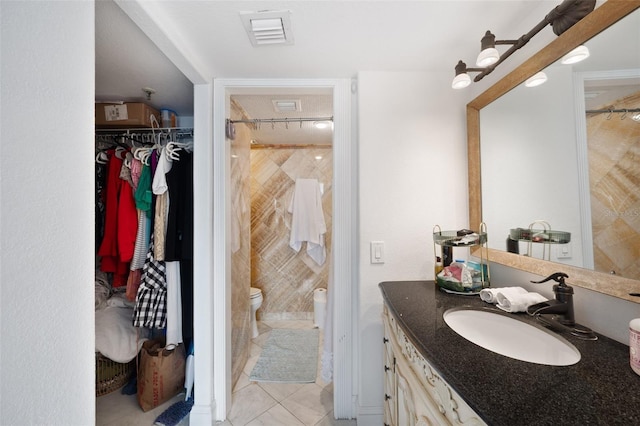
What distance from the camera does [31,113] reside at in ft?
1.76

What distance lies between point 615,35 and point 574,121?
0.86ft

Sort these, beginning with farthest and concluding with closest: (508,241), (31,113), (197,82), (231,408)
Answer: (231,408)
(197,82)
(508,241)
(31,113)

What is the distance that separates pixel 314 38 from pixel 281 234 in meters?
2.27

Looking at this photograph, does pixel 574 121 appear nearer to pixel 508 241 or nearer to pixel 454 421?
pixel 508 241

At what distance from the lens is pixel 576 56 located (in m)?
0.86

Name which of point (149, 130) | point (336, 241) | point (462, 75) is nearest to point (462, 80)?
point (462, 75)

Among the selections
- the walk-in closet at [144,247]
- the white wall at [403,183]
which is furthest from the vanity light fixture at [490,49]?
the walk-in closet at [144,247]

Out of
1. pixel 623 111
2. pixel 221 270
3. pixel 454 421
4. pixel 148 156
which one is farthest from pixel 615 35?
pixel 148 156

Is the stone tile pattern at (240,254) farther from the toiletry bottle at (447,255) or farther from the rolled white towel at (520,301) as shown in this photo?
the rolled white towel at (520,301)

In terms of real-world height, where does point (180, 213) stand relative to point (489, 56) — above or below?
below

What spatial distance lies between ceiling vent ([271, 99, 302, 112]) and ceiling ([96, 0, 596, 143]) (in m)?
0.36

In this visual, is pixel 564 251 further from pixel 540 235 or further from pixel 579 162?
pixel 579 162

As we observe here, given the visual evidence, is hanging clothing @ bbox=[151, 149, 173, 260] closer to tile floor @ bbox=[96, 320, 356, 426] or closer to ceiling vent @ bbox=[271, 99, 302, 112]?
ceiling vent @ bbox=[271, 99, 302, 112]

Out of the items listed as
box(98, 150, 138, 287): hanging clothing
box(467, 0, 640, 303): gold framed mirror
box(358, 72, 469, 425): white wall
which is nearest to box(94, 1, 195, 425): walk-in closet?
box(98, 150, 138, 287): hanging clothing
